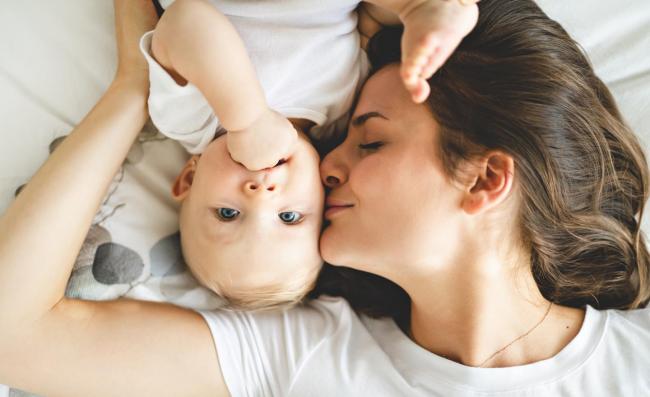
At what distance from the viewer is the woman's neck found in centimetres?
127

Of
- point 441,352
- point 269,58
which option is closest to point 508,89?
point 269,58

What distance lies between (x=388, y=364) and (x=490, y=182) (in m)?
0.47

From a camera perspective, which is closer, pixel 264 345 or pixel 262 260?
pixel 262 260

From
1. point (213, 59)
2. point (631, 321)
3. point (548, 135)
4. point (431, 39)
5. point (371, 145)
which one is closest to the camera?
point (431, 39)

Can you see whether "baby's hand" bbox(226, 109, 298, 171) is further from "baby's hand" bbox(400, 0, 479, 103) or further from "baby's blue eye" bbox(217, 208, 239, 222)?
"baby's hand" bbox(400, 0, 479, 103)

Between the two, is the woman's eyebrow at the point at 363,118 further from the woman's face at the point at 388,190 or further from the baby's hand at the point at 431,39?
the baby's hand at the point at 431,39

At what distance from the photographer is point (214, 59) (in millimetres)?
1030

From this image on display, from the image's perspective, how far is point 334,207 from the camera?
1.27 m

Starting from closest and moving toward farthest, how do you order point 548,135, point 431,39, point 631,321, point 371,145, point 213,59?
point 431,39, point 213,59, point 548,135, point 371,145, point 631,321

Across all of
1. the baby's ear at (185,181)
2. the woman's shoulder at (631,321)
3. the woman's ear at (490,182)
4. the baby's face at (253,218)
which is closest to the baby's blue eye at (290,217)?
the baby's face at (253,218)

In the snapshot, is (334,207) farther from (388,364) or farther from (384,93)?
(388,364)

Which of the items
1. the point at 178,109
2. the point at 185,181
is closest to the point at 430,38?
the point at 178,109

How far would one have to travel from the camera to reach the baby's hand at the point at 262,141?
110cm

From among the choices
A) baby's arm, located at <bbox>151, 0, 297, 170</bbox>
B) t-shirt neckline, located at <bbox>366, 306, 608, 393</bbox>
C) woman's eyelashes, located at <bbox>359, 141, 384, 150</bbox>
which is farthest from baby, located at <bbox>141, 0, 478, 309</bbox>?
t-shirt neckline, located at <bbox>366, 306, 608, 393</bbox>
